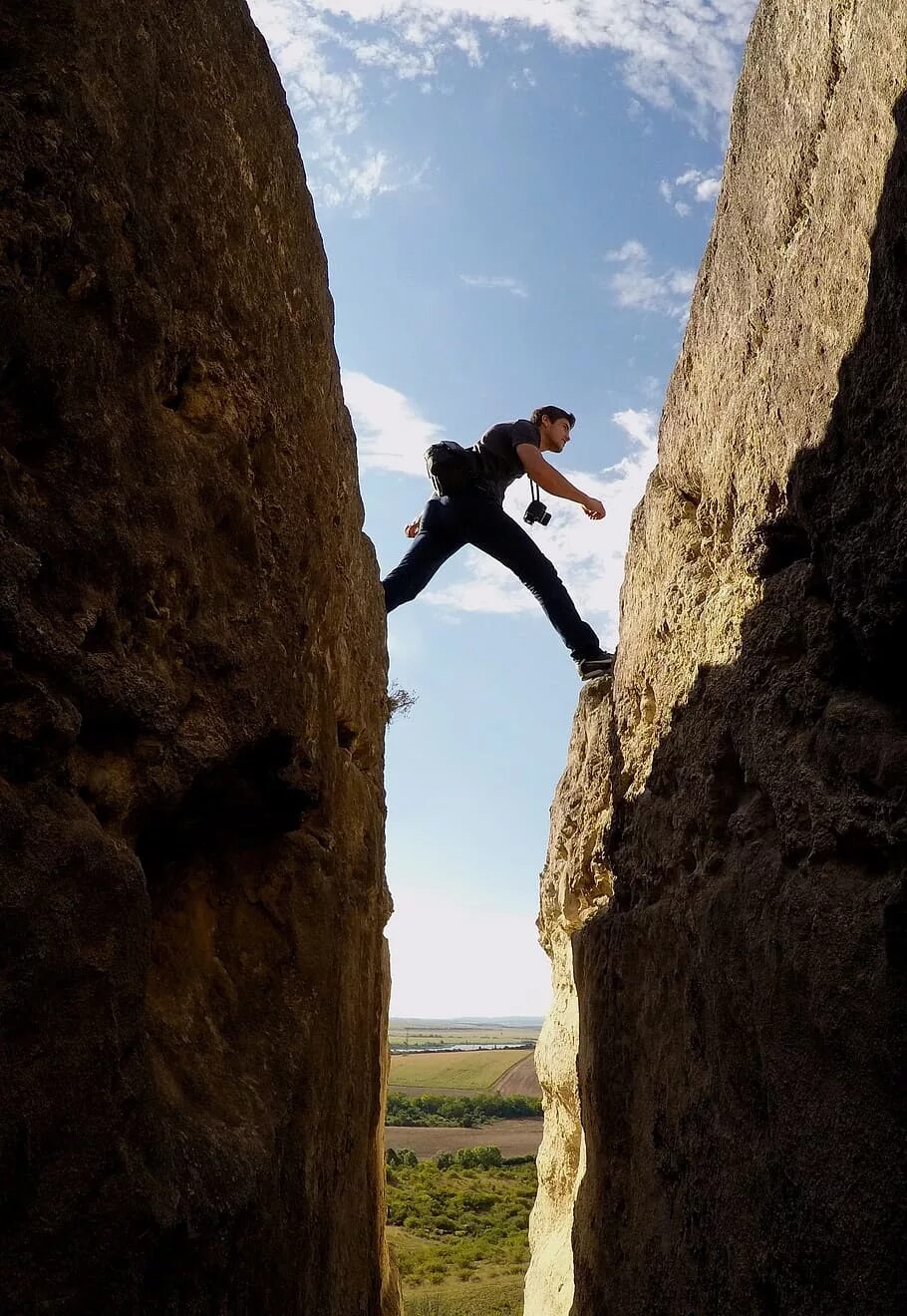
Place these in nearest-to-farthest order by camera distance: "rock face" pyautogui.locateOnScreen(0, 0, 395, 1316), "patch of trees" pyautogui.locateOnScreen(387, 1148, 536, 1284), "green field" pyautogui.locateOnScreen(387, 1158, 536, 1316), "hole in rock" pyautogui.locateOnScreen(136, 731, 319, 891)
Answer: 1. "rock face" pyautogui.locateOnScreen(0, 0, 395, 1316)
2. "hole in rock" pyautogui.locateOnScreen(136, 731, 319, 891)
3. "green field" pyautogui.locateOnScreen(387, 1158, 536, 1316)
4. "patch of trees" pyautogui.locateOnScreen(387, 1148, 536, 1284)

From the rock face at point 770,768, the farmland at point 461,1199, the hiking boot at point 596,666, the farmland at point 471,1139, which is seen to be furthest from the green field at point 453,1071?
the rock face at point 770,768

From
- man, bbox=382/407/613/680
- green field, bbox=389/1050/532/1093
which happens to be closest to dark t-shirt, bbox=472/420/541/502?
man, bbox=382/407/613/680

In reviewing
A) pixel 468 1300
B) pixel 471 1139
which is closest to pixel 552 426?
pixel 468 1300

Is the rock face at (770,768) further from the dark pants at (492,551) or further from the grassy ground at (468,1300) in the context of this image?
the grassy ground at (468,1300)

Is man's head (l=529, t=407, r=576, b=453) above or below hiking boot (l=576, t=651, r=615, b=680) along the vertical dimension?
above

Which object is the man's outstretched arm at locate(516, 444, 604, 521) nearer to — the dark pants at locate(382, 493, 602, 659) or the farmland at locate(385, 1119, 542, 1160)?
the dark pants at locate(382, 493, 602, 659)

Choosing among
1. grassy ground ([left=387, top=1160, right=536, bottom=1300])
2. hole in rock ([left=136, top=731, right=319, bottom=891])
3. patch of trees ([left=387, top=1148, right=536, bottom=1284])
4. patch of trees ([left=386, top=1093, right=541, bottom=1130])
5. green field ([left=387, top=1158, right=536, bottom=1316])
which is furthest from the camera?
patch of trees ([left=386, top=1093, right=541, bottom=1130])

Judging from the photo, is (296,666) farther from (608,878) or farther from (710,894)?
(608,878)

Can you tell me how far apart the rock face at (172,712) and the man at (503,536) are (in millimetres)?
1557

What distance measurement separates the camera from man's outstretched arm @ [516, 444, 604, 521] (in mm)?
7609

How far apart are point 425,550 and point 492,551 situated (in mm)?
478

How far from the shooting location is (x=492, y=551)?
7.72m

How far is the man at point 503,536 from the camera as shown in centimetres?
763

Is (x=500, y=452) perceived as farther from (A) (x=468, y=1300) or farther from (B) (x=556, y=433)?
(A) (x=468, y=1300)
